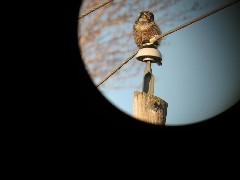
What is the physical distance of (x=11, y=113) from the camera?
85.3 inches

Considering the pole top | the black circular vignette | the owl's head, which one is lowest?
the black circular vignette

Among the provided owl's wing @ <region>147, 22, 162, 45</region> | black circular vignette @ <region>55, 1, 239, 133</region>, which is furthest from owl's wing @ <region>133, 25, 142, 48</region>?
black circular vignette @ <region>55, 1, 239, 133</region>

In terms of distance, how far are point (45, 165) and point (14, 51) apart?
2.27 feet

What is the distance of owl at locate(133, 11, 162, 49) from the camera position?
313cm

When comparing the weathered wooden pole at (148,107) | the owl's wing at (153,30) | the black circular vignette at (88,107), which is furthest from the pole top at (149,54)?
the black circular vignette at (88,107)

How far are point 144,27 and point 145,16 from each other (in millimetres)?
160

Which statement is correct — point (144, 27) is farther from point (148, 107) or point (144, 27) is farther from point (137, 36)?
point (148, 107)


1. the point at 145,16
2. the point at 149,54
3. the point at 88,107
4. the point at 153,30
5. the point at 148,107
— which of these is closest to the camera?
the point at 88,107

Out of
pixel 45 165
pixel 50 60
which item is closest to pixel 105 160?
pixel 45 165

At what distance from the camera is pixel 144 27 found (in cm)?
327

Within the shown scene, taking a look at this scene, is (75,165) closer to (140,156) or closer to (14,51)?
(140,156)

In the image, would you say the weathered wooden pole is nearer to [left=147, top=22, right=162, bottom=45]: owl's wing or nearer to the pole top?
the pole top

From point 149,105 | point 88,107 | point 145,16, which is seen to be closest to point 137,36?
point 145,16

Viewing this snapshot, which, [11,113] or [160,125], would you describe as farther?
[160,125]
